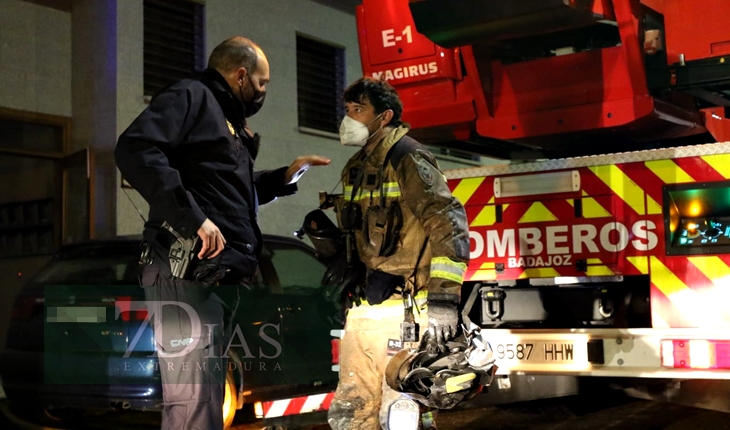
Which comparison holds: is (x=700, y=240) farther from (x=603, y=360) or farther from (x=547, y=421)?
(x=547, y=421)

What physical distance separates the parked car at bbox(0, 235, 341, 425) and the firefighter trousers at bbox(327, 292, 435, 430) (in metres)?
1.64

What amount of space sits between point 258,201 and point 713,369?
2.35 metres

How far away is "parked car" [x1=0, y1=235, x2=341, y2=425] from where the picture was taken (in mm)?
5500

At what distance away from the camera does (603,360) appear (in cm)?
471

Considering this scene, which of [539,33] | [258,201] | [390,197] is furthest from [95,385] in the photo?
[539,33]

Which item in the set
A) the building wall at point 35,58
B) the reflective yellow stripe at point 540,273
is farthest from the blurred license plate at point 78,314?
the building wall at point 35,58

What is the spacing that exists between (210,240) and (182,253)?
0.13 meters

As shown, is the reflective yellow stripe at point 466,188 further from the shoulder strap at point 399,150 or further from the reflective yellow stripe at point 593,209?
the shoulder strap at point 399,150

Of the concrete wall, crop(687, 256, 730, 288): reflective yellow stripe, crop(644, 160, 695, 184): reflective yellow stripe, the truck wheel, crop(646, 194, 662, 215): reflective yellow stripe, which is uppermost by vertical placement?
the concrete wall

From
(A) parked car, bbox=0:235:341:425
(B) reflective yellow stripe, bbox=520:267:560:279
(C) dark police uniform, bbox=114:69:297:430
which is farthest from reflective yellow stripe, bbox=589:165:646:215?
(C) dark police uniform, bbox=114:69:297:430

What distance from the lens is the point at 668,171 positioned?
4668 mm

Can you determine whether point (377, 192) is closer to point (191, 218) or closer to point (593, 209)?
point (191, 218)

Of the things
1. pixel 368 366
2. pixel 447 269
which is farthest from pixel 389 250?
pixel 368 366

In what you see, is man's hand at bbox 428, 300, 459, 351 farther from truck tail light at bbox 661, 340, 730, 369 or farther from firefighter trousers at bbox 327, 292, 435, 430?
truck tail light at bbox 661, 340, 730, 369
